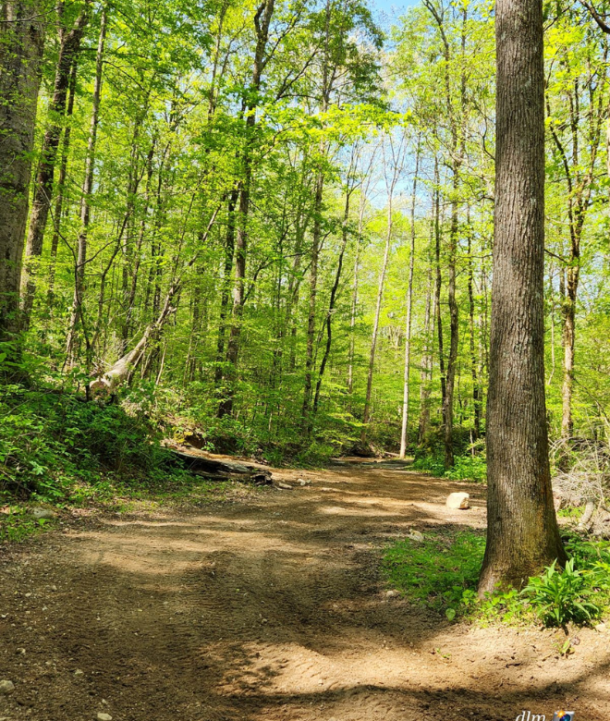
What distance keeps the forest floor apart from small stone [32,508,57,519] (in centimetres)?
27

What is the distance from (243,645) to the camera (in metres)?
3.07

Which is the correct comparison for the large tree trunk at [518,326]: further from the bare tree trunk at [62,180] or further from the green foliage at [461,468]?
the green foliage at [461,468]

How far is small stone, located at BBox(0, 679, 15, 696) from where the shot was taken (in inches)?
84.9

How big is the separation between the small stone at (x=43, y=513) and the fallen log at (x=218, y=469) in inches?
147

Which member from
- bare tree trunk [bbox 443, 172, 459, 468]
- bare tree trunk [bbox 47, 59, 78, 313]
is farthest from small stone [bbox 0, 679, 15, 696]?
bare tree trunk [bbox 443, 172, 459, 468]

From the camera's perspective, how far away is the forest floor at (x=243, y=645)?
241 cm

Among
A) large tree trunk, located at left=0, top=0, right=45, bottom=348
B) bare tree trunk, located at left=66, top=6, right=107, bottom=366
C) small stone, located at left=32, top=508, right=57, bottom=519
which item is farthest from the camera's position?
bare tree trunk, located at left=66, top=6, right=107, bottom=366

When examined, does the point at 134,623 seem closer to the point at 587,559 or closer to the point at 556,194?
the point at 587,559

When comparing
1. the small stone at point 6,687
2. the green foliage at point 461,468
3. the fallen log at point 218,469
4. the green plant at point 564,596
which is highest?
the green plant at point 564,596

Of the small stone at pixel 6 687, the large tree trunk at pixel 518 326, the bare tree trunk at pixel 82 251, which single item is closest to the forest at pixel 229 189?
the bare tree trunk at pixel 82 251

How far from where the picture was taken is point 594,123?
8906mm

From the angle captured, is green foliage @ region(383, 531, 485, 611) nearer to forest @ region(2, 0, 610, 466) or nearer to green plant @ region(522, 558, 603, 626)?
green plant @ region(522, 558, 603, 626)

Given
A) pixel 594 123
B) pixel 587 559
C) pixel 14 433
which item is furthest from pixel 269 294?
pixel 587 559

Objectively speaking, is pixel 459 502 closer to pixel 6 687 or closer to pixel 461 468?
pixel 461 468
